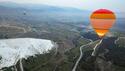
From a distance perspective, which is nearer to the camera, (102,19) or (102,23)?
(102,19)

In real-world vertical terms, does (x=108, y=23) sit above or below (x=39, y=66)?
above

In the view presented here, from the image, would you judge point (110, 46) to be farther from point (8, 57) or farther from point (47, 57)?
point (8, 57)

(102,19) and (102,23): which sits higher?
(102,19)

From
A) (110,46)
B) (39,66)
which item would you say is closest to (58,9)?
(110,46)

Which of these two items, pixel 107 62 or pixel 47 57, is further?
pixel 47 57

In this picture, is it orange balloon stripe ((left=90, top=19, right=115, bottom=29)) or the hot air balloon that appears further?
orange balloon stripe ((left=90, top=19, right=115, bottom=29))

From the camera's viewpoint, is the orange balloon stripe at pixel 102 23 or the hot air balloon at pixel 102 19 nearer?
the hot air balloon at pixel 102 19

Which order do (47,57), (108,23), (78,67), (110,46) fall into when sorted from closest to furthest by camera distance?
(108,23)
(78,67)
(47,57)
(110,46)

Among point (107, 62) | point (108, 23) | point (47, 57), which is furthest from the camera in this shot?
point (47, 57)
